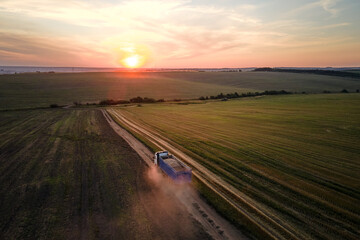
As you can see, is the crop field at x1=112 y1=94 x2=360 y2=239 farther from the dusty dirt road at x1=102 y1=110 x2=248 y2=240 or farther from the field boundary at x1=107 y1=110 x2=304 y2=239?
the dusty dirt road at x1=102 y1=110 x2=248 y2=240

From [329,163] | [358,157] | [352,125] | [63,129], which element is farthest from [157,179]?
[352,125]

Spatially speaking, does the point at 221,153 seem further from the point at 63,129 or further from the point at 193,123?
the point at 63,129

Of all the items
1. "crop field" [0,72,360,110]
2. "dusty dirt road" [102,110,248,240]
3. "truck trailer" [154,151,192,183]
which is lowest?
"dusty dirt road" [102,110,248,240]

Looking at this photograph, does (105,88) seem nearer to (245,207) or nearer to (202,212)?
(202,212)

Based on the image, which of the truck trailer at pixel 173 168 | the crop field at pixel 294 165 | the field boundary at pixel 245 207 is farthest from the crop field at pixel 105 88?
the field boundary at pixel 245 207

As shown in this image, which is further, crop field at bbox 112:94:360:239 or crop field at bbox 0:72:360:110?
crop field at bbox 0:72:360:110

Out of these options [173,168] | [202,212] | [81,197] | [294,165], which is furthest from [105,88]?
[202,212]

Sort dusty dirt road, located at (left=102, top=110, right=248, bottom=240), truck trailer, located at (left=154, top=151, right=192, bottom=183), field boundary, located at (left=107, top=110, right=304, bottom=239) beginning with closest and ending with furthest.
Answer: field boundary, located at (left=107, top=110, right=304, bottom=239) → dusty dirt road, located at (left=102, top=110, right=248, bottom=240) → truck trailer, located at (left=154, top=151, right=192, bottom=183)

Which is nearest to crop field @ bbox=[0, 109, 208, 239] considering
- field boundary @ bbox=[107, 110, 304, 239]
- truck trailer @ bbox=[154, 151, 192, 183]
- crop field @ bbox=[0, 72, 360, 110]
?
truck trailer @ bbox=[154, 151, 192, 183]
